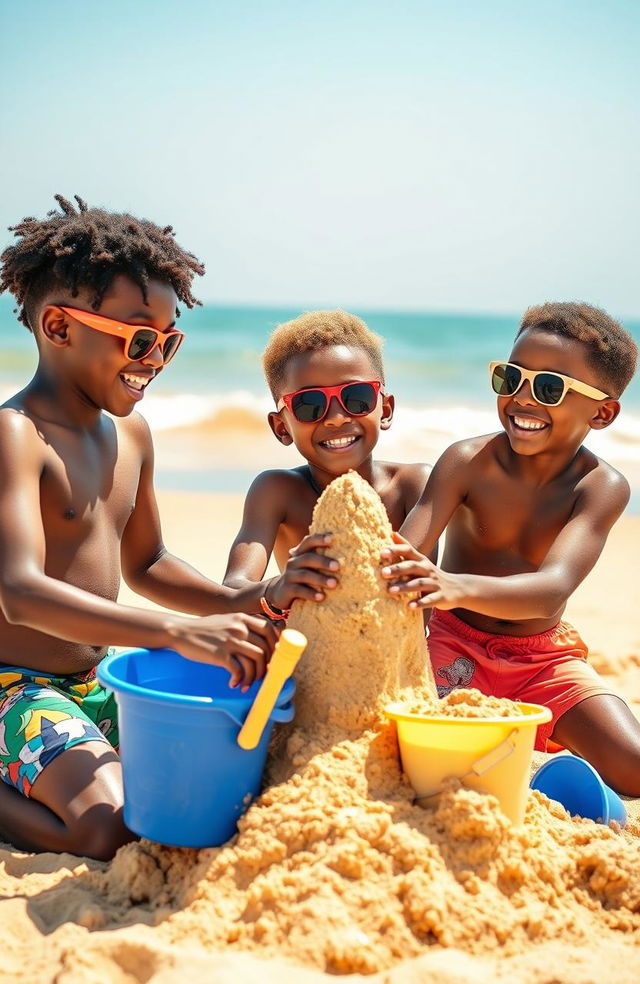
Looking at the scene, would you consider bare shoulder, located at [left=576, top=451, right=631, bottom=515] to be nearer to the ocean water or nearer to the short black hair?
the short black hair

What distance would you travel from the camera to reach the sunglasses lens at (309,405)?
329cm

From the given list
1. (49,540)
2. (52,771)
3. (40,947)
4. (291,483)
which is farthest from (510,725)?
(291,483)

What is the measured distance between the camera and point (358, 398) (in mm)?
3312

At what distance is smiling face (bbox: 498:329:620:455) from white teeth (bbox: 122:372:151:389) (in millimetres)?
1189

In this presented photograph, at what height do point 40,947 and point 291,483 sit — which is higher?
point 291,483

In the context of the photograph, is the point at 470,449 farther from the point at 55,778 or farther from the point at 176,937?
the point at 176,937

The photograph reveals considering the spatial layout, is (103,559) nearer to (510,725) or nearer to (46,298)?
(46,298)

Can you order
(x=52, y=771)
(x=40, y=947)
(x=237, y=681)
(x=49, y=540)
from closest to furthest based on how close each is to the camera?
1. (x=40, y=947)
2. (x=237, y=681)
3. (x=52, y=771)
4. (x=49, y=540)

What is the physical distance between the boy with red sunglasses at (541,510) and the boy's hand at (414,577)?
0.81m

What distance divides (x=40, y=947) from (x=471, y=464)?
6.82ft

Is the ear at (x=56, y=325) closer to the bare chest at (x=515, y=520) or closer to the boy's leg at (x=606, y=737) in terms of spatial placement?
the bare chest at (x=515, y=520)


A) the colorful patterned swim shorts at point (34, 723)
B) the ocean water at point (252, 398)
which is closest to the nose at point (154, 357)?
the colorful patterned swim shorts at point (34, 723)

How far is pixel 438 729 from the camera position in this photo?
2027mm

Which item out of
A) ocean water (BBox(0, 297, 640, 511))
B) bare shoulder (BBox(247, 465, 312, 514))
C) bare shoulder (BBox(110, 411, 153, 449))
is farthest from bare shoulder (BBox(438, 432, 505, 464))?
ocean water (BBox(0, 297, 640, 511))
